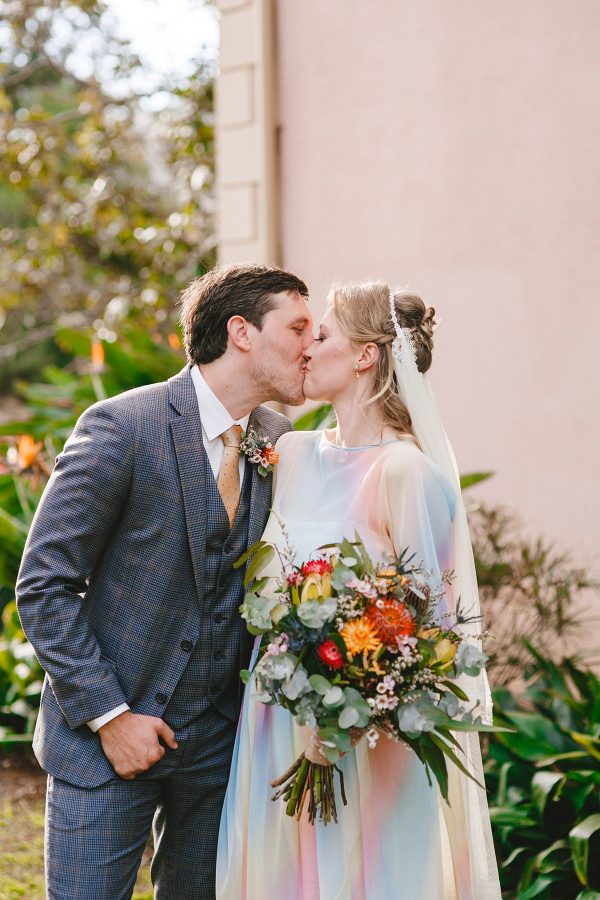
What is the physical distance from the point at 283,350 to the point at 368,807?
129 cm

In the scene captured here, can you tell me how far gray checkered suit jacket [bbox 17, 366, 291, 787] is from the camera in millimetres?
2053

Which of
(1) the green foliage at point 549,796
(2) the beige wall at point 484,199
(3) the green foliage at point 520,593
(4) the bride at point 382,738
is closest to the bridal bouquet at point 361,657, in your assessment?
(4) the bride at point 382,738

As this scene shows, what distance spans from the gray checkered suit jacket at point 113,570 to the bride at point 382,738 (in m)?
0.28

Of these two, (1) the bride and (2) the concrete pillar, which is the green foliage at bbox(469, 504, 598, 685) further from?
(2) the concrete pillar

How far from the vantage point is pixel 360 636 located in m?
1.75

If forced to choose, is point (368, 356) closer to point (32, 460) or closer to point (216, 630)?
point (216, 630)

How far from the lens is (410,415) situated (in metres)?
2.37

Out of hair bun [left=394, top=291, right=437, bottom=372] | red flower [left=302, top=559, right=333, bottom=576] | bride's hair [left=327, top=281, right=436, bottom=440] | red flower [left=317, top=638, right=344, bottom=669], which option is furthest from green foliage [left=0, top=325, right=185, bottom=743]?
red flower [left=317, top=638, right=344, bottom=669]

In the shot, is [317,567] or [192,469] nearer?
[317,567]

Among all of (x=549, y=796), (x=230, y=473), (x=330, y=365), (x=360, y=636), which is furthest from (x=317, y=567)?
(x=549, y=796)

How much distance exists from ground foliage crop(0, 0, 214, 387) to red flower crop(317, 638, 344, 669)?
5.46m

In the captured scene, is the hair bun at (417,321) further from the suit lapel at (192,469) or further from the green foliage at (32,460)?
the green foliage at (32,460)

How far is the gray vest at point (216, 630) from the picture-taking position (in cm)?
219

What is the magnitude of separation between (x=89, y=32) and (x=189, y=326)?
7.88 metres
